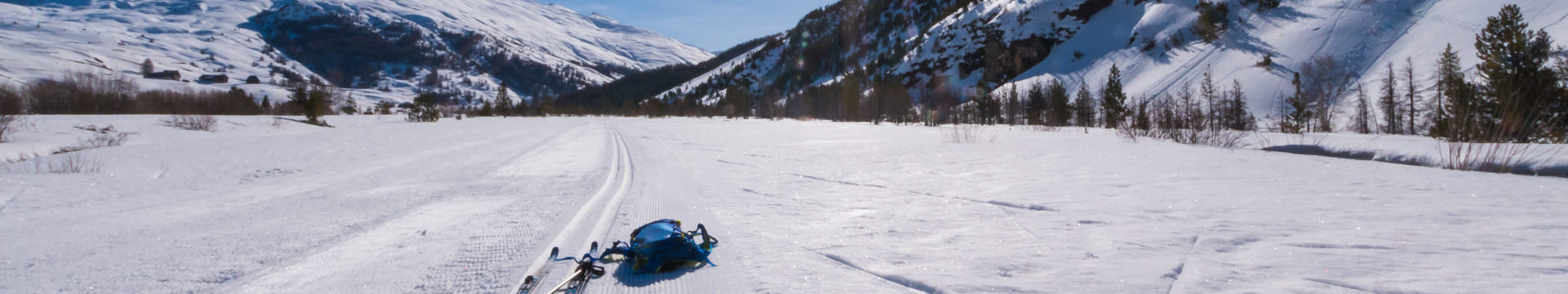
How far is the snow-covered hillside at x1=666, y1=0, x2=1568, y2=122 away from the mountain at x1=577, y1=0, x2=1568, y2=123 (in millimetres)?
162

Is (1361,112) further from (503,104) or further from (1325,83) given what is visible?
(503,104)

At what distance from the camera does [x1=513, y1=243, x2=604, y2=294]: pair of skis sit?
270cm

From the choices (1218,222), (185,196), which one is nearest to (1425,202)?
(1218,222)

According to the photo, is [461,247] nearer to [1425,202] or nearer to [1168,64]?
[1425,202]

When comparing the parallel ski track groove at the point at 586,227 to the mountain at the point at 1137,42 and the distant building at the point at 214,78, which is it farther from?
the distant building at the point at 214,78

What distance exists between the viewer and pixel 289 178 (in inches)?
274

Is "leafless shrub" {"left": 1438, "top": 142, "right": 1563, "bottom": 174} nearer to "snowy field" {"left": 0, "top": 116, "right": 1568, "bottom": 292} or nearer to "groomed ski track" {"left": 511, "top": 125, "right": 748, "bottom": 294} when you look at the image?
"snowy field" {"left": 0, "top": 116, "right": 1568, "bottom": 292}

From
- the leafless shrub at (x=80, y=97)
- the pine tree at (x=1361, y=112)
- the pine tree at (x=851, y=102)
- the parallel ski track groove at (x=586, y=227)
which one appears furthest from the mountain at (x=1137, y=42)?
the leafless shrub at (x=80, y=97)

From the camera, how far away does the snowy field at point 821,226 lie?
2.77m

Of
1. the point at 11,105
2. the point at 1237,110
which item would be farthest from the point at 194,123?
the point at 1237,110

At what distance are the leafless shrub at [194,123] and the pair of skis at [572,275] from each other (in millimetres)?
28977

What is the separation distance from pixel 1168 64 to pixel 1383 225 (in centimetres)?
7462

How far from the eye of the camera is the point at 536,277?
9.46 ft

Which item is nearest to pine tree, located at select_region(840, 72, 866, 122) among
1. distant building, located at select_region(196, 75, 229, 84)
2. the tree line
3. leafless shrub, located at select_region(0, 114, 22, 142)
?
the tree line
